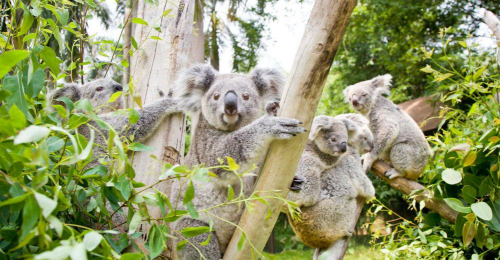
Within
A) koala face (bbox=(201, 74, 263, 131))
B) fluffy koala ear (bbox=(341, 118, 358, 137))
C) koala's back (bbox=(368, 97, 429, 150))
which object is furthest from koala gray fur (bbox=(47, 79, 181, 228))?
koala's back (bbox=(368, 97, 429, 150))

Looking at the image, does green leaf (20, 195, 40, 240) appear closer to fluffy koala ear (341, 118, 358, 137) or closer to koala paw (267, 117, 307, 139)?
koala paw (267, 117, 307, 139)

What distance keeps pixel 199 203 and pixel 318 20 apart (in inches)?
54.1

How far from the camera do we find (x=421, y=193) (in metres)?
3.98

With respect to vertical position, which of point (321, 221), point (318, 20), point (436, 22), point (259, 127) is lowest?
point (321, 221)

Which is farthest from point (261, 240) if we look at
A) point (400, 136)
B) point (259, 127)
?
point (400, 136)

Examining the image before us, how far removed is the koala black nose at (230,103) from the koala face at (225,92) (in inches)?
0.8

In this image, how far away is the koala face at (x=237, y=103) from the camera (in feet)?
8.78

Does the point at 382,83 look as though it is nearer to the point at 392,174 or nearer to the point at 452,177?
the point at 392,174

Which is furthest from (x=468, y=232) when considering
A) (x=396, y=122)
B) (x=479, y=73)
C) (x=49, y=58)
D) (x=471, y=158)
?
(x=49, y=58)

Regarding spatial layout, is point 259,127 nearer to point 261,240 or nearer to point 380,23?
point 261,240

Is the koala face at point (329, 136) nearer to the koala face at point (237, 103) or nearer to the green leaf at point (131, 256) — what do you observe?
the koala face at point (237, 103)

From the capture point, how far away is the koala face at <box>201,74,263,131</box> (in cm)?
268

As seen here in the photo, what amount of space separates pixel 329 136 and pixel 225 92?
3.44 ft

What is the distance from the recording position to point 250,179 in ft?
9.36
